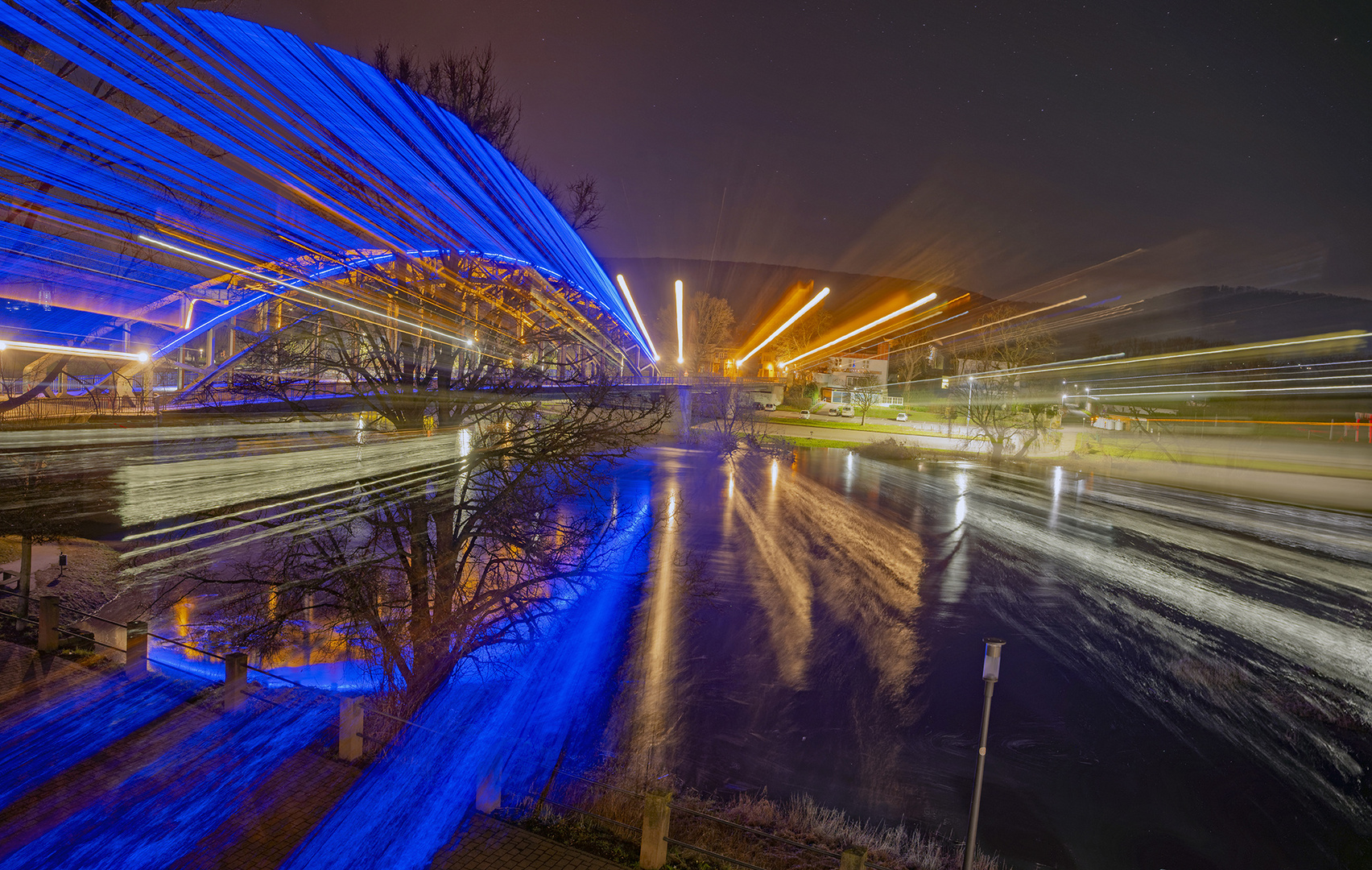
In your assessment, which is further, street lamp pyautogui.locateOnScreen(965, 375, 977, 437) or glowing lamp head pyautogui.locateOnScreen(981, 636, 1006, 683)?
street lamp pyautogui.locateOnScreen(965, 375, 977, 437)

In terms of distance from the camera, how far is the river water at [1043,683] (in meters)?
7.84

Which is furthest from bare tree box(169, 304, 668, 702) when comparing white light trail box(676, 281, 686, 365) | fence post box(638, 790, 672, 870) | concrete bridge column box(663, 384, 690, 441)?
concrete bridge column box(663, 384, 690, 441)

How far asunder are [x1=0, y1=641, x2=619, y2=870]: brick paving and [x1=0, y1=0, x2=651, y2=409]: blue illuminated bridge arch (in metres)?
4.21

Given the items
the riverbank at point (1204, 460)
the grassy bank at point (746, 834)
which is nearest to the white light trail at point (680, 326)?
the riverbank at point (1204, 460)

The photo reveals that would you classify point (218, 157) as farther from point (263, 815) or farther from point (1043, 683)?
point (1043, 683)

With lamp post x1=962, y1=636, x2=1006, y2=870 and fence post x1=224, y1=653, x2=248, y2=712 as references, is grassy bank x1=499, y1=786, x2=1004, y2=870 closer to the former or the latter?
lamp post x1=962, y1=636, x2=1006, y2=870

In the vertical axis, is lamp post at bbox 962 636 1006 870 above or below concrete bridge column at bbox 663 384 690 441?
below

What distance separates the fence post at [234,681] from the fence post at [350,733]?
1.63 metres

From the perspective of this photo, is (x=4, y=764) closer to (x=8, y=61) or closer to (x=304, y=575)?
(x=304, y=575)

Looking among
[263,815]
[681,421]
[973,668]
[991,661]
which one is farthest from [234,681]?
[681,421]

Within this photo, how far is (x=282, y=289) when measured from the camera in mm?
6984

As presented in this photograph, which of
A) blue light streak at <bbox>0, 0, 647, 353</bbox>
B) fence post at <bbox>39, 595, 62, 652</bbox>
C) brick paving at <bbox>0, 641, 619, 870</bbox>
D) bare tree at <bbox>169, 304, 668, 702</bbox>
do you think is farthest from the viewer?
fence post at <bbox>39, 595, 62, 652</bbox>

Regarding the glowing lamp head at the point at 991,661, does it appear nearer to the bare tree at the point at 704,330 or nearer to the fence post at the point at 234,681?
the fence post at the point at 234,681

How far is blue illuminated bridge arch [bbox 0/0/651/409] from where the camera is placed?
12.6 feet
